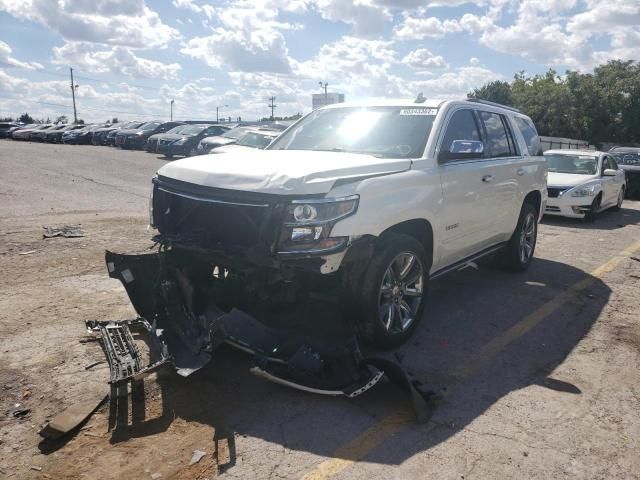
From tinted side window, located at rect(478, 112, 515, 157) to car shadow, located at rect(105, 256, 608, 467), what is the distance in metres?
1.66

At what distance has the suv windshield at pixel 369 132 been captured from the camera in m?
4.93

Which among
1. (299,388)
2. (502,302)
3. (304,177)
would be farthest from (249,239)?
(502,302)

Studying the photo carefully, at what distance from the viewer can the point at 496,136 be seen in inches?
244

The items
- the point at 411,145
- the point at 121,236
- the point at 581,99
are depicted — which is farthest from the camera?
the point at 581,99

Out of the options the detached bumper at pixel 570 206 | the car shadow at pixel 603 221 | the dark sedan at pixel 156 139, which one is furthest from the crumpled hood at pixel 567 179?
the dark sedan at pixel 156 139

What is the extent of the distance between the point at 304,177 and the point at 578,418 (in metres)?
2.41

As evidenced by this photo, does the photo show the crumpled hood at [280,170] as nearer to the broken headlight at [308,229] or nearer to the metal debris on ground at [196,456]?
the broken headlight at [308,229]

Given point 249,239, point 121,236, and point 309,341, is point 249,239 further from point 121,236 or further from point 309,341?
point 121,236

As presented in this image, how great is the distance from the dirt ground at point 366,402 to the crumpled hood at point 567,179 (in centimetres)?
584

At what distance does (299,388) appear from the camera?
3.58 metres

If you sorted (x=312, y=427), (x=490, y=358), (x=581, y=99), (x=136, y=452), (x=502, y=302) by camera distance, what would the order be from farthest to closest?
(x=581, y=99) < (x=502, y=302) < (x=490, y=358) < (x=312, y=427) < (x=136, y=452)

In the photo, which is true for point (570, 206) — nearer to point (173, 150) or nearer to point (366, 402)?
point (366, 402)

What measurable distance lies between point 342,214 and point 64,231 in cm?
586

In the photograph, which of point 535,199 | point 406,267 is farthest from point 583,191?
point 406,267
